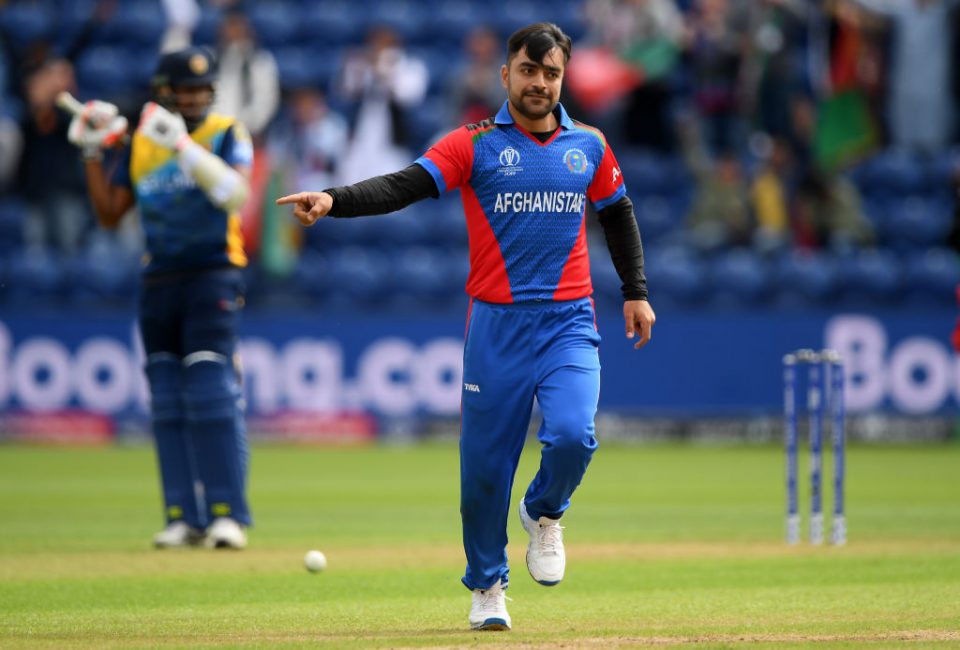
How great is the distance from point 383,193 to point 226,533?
12.8ft

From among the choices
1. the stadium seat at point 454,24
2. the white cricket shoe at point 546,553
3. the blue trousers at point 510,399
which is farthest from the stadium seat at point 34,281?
the white cricket shoe at point 546,553

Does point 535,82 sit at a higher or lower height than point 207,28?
lower

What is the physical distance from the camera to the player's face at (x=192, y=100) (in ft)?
31.4

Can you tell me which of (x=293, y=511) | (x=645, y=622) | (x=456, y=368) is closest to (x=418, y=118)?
(x=456, y=368)

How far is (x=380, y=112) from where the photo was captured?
20.1 metres

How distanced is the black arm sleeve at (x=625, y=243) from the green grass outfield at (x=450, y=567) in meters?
1.41

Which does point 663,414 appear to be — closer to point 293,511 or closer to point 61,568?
point 293,511

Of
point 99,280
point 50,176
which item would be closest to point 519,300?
point 99,280

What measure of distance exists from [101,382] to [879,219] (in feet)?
30.8

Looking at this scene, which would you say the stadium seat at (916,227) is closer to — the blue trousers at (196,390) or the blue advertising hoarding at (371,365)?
the blue advertising hoarding at (371,365)

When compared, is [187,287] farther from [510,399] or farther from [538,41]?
[538,41]

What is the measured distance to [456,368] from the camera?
1831cm

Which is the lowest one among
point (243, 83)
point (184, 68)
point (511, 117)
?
point (511, 117)


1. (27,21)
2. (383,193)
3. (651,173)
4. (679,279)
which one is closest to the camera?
(383,193)
